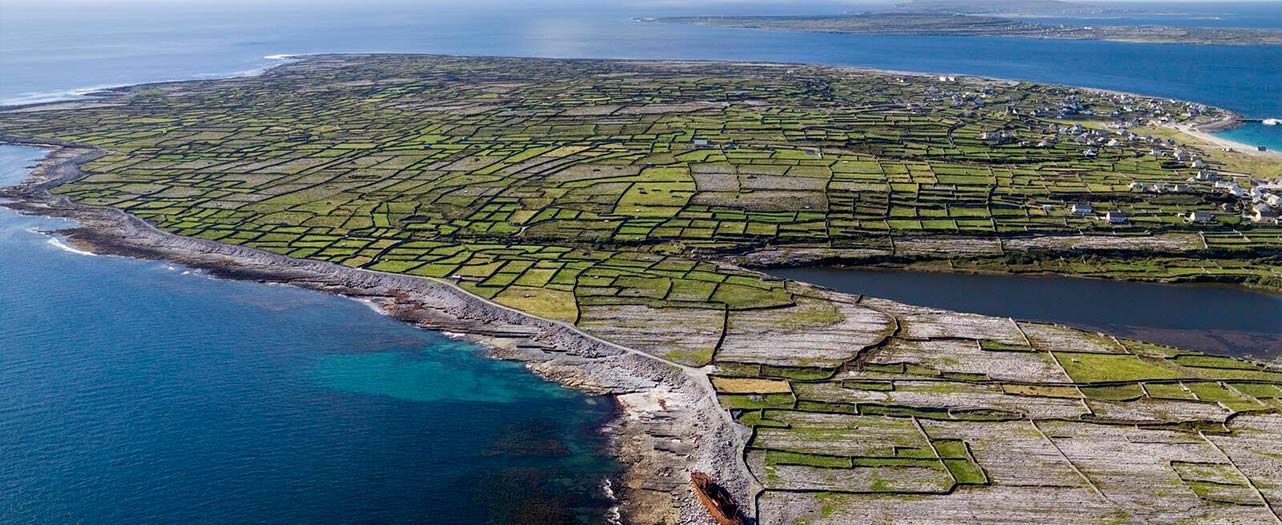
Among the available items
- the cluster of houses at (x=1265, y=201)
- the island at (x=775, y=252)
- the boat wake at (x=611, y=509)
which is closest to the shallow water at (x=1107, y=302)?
the island at (x=775, y=252)

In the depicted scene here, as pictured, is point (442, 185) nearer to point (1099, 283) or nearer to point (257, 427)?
point (257, 427)

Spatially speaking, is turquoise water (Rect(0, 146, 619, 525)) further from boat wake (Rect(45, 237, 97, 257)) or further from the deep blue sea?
boat wake (Rect(45, 237, 97, 257))

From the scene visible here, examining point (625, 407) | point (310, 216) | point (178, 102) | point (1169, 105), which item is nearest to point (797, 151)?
point (310, 216)

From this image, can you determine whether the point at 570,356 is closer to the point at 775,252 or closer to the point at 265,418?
the point at 265,418

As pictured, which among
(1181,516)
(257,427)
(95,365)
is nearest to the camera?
(1181,516)

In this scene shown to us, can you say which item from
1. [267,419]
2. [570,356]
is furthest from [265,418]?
[570,356]
